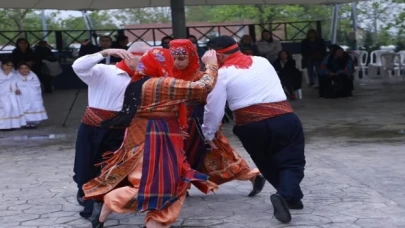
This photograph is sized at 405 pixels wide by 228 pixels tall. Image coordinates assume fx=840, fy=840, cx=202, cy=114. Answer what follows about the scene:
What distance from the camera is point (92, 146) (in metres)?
6.65

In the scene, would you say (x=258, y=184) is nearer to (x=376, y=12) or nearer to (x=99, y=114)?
(x=99, y=114)

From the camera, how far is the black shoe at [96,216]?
6355mm

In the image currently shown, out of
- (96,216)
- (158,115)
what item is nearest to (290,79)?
(96,216)

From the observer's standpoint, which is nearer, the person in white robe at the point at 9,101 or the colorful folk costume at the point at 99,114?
the colorful folk costume at the point at 99,114

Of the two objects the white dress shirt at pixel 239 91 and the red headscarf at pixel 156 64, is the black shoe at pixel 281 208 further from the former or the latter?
the red headscarf at pixel 156 64

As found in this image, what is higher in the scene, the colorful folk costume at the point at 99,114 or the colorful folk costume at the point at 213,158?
the colorful folk costume at the point at 99,114

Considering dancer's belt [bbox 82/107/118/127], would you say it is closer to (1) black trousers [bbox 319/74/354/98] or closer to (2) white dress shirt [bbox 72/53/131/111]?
(2) white dress shirt [bbox 72/53/131/111]

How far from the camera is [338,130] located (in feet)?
39.7

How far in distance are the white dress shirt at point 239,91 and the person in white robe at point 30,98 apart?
7855mm

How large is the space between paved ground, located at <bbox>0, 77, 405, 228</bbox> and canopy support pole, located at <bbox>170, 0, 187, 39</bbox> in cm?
159

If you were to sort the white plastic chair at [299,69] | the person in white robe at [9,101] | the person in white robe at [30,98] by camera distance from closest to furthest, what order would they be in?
the person in white robe at [9,101] < the person in white robe at [30,98] < the white plastic chair at [299,69]

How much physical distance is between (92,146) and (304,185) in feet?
7.47

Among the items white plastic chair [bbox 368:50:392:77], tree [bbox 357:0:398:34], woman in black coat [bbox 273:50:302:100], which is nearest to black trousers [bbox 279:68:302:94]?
woman in black coat [bbox 273:50:302:100]

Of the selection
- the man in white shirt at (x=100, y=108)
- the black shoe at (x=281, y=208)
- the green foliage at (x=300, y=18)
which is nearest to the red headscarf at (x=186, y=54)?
the man in white shirt at (x=100, y=108)
